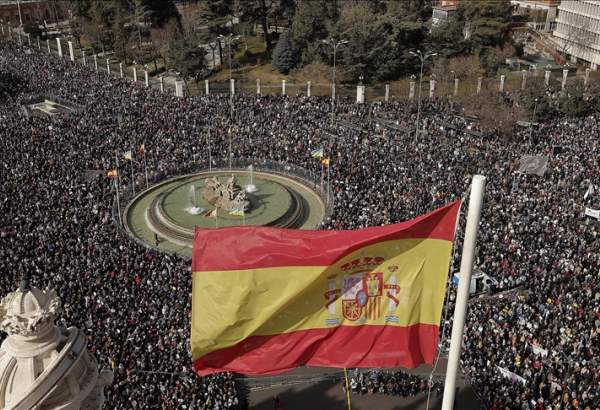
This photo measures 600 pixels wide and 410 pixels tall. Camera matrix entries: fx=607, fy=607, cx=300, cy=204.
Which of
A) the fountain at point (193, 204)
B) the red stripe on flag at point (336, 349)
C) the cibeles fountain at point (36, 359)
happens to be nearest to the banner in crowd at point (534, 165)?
the fountain at point (193, 204)

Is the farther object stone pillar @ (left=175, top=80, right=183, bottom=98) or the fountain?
stone pillar @ (left=175, top=80, right=183, bottom=98)

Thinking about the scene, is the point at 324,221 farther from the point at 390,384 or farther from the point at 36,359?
the point at 36,359

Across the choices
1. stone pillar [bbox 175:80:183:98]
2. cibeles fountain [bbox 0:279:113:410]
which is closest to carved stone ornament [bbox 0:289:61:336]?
cibeles fountain [bbox 0:279:113:410]

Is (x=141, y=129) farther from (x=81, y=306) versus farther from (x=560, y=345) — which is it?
(x=560, y=345)

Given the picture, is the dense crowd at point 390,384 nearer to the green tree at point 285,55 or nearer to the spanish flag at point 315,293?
the spanish flag at point 315,293

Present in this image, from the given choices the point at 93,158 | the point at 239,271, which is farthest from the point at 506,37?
the point at 239,271

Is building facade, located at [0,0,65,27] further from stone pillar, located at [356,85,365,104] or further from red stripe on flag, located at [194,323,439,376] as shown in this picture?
red stripe on flag, located at [194,323,439,376]
